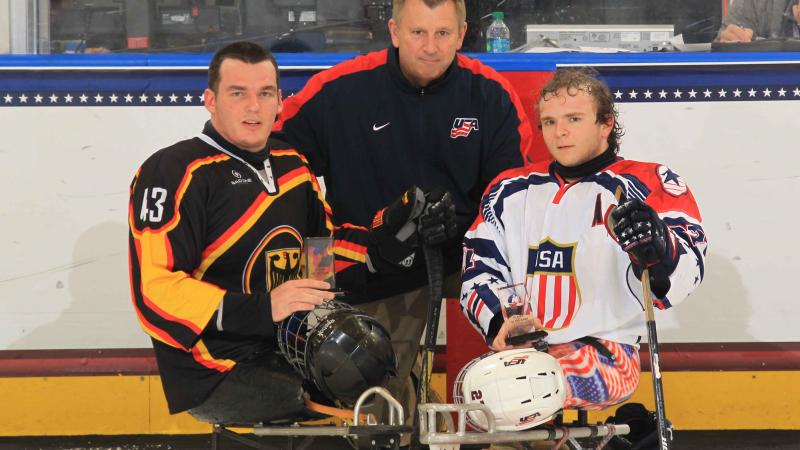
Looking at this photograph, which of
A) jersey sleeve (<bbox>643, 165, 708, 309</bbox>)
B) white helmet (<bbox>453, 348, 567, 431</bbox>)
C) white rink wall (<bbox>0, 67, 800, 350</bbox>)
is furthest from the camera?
white rink wall (<bbox>0, 67, 800, 350</bbox>)

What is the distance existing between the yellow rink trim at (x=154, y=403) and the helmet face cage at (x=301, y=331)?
4.35ft

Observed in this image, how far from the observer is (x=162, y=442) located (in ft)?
12.3

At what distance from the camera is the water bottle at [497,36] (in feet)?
13.0

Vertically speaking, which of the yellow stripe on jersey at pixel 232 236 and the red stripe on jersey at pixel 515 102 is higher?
the red stripe on jersey at pixel 515 102

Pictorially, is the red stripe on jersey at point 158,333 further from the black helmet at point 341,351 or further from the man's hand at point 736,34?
the man's hand at point 736,34

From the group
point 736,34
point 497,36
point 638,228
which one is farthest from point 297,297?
point 736,34

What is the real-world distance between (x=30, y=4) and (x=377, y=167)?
1578 mm

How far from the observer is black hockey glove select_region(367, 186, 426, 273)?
259 centimetres

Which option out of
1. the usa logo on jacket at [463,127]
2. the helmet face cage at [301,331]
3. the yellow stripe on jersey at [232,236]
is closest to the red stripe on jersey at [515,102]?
the usa logo on jacket at [463,127]

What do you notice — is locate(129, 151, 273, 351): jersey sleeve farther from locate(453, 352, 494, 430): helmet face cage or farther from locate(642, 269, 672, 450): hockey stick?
locate(642, 269, 672, 450): hockey stick

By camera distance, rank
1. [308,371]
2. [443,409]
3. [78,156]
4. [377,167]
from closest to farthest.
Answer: [443,409], [308,371], [377,167], [78,156]

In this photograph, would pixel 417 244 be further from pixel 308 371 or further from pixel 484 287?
pixel 308 371

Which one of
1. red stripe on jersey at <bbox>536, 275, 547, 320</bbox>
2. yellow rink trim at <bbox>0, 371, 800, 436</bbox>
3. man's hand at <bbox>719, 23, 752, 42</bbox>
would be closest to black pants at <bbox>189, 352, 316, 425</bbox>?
red stripe on jersey at <bbox>536, 275, 547, 320</bbox>

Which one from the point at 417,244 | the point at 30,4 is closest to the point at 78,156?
the point at 30,4
